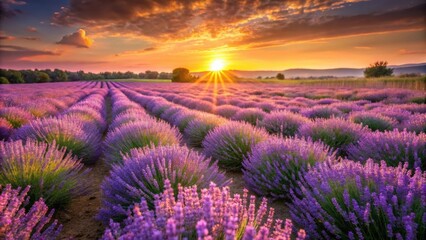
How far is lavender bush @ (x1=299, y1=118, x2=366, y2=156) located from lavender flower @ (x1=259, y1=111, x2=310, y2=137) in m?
1.04

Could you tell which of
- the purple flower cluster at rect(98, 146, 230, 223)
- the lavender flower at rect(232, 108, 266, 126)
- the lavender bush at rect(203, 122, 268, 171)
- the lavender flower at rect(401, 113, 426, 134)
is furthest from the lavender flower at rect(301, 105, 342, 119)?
the purple flower cluster at rect(98, 146, 230, 223)

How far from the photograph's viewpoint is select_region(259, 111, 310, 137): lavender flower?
6.55 m

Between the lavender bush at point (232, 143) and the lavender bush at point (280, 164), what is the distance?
2.98 ft

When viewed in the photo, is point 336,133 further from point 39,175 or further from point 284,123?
point 39,175

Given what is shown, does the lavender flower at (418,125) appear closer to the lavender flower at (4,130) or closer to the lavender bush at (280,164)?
the lavender bush at (280,164)

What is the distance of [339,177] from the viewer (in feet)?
7.99

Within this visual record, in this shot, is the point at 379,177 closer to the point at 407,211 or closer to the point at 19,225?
the point at 407,211

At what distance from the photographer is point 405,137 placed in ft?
12.5

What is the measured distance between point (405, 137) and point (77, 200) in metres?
4.39

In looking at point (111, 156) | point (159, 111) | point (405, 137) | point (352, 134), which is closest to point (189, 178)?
point (111, 156)

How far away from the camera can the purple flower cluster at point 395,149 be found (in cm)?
362

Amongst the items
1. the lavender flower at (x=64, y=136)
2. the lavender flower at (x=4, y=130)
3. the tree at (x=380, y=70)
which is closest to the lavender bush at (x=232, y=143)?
the lavender flower at (x=64, y=136)

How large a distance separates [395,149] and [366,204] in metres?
2.44

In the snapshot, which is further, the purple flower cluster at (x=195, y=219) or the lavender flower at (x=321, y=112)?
the lavender flower at (x=321, y=112)
